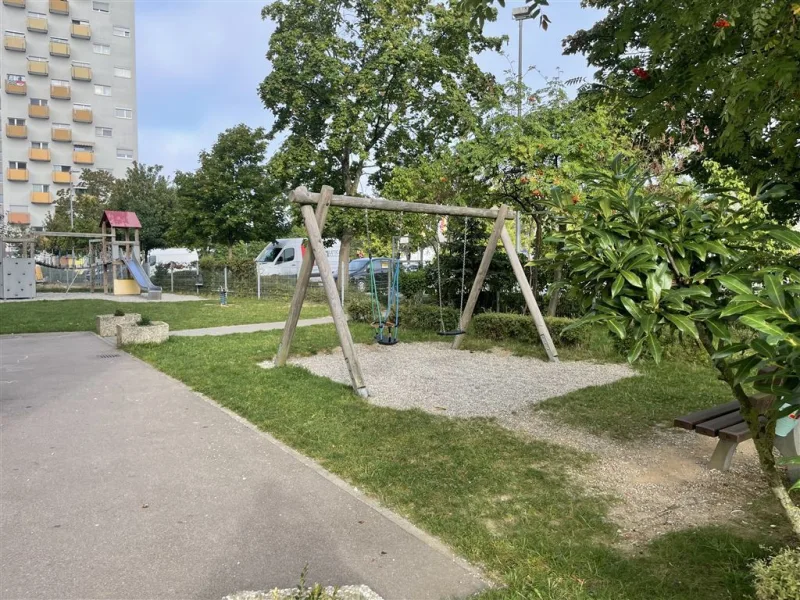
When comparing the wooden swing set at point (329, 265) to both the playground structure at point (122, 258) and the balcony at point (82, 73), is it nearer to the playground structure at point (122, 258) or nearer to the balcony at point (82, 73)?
the playground structure at point (122, 258)

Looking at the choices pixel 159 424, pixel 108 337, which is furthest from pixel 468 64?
pixel 159 424

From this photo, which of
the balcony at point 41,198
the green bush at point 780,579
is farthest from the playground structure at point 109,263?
the balcony at point 41,198

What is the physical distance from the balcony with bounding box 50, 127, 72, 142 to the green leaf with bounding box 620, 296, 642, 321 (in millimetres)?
65796

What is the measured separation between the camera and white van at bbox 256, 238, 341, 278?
80.4ft

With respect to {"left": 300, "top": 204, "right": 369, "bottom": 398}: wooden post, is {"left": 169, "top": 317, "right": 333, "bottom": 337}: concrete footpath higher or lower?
lower

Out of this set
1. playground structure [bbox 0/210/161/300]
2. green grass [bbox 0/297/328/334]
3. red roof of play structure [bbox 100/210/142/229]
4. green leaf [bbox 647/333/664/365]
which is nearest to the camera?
green leaf [bbox 647/333/664/365]

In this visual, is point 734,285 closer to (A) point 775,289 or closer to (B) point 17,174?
(A) point 775,289

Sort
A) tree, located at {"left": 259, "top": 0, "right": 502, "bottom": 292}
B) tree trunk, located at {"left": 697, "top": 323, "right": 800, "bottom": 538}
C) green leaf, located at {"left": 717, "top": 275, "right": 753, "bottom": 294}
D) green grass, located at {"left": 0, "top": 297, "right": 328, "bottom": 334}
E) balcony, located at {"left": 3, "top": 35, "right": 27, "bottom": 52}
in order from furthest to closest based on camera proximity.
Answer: balcony, located at {"left": 3, "top": 35, "right": 27, "bottom": 52}
tree, located at {"left": 259, "top": 0, "right": 502, "bottom": 292}
green grass, located at {"left": 0, "top": 297, "right": 328, "bottom": 334}
tree trunk, located at {"left": 697, "top": 323, "right": 800, "bottom": 538}
green leaf, located at {"left": 717, "top": 275, "right": 753, "bottom": 294}

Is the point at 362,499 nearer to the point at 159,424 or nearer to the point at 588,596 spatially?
the point at 588,596

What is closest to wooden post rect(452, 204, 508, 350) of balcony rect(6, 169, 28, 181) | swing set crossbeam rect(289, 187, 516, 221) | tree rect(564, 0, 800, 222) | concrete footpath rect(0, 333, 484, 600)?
swing set crossbeam rect(289, 187, 516, 221)

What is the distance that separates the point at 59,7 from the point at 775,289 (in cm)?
7039

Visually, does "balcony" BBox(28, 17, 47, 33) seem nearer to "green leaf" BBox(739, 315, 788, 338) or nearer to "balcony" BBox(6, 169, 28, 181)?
"balcony" BBox(6, 169, 28, 181)

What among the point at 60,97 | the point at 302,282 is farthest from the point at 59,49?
the point at 302,282

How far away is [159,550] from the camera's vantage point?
10.1 ft
